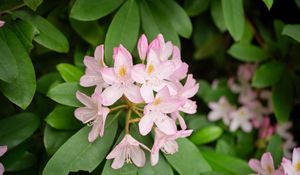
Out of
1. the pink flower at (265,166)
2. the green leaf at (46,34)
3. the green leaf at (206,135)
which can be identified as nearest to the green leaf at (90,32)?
the green leaf at (46,34)

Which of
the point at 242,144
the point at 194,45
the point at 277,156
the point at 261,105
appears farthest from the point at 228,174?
the point at 194,45

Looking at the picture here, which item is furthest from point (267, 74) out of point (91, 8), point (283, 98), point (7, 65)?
point (7, 65)

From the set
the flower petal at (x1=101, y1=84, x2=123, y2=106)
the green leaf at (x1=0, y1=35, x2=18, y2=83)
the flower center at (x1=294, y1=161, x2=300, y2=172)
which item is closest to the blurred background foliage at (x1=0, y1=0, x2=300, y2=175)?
the green leaf at (x1=0, y1=35, x2=18, y2=83)

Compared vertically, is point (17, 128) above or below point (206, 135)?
above

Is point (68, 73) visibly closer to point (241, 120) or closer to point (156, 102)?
point (156, 102)

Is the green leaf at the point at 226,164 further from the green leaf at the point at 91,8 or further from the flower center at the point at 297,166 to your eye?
the green leaf at the point at 91,8

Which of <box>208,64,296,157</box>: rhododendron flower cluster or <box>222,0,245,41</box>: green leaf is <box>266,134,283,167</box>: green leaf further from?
<box>222,0,245,41</box>: green leaf
